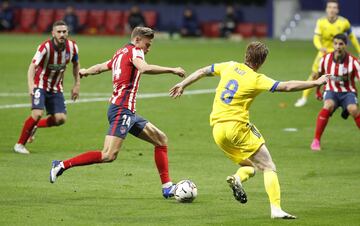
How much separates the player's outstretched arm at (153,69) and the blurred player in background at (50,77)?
11.6 feet

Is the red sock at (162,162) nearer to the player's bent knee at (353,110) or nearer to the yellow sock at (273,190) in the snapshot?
the yellow sock at (273,190)

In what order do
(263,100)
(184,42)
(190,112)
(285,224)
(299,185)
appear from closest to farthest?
(285,224) < (299,185) < (190,112) < (263,100) < (184,42)

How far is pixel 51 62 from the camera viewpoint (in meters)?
15.6

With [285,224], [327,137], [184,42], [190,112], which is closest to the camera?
[285,224]

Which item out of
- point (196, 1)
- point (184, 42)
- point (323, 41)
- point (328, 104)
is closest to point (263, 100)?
point (323, 41)

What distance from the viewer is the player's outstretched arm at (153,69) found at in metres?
→ 11.4

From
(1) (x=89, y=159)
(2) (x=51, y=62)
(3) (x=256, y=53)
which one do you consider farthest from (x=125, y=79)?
(2) (x=51, y=62)

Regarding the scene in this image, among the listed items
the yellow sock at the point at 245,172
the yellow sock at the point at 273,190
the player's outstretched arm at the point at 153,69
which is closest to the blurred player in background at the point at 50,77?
the player's outstretched arm at the point at 153,69

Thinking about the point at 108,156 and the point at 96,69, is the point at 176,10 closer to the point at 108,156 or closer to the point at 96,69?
the point at 96,69

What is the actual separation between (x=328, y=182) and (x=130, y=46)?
3664 millimetres

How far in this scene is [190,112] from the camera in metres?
21.9

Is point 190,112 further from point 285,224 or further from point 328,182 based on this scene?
point 285,224

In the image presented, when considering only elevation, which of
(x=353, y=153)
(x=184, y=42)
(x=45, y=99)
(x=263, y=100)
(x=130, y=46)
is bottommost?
(x=184, y=42)

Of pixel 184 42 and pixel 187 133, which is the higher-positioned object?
pixel 187 133
